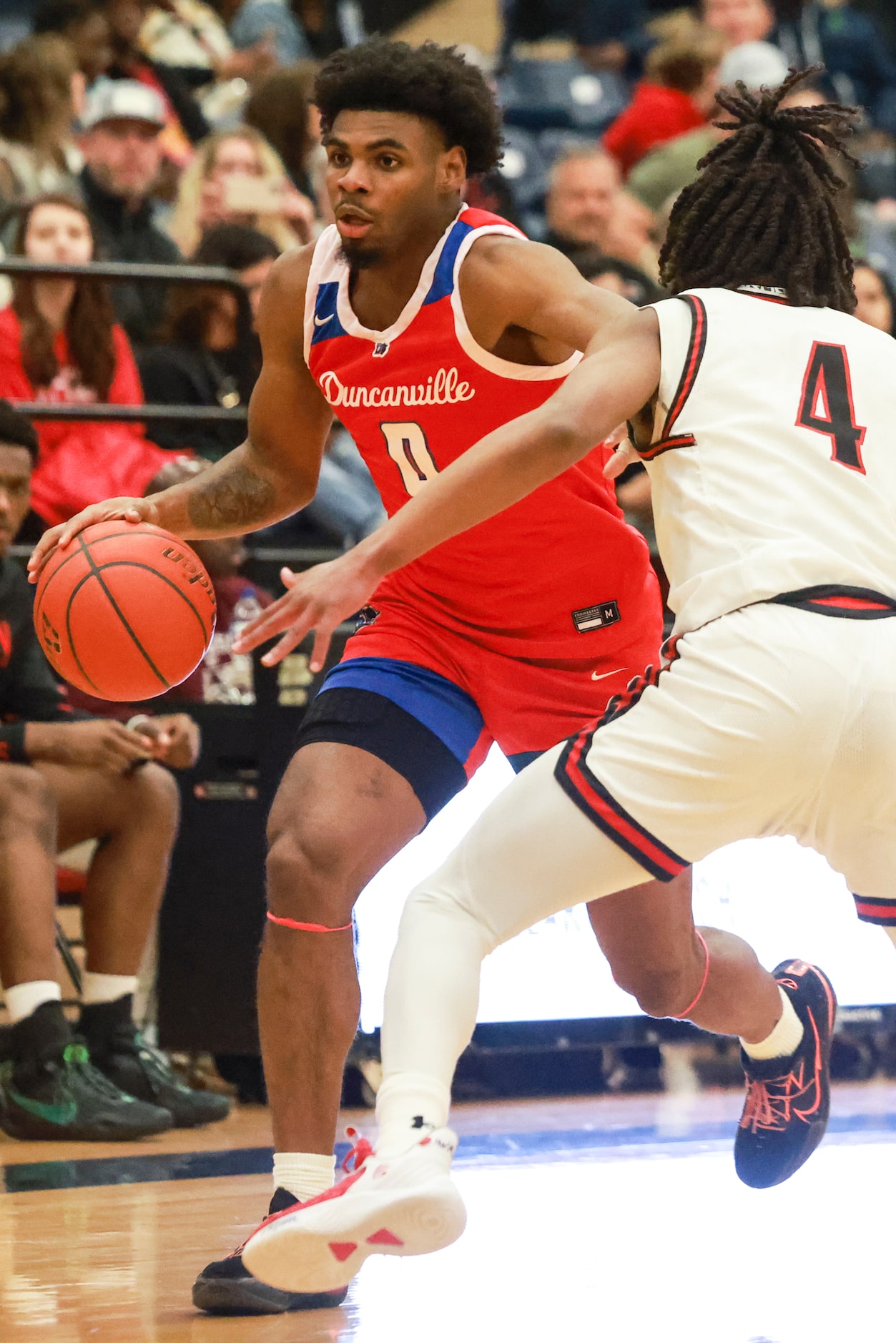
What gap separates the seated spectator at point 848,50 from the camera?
38.3ft

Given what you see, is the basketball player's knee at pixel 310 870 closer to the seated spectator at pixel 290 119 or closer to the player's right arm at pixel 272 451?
the player's right arm at pixel 272 451

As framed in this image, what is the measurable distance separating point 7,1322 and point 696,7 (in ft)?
37.6

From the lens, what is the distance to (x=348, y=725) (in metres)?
3.09

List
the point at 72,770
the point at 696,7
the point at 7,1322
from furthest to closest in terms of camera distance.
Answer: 1. the point at 696,7
2. the point at 72,770
3. the point at 7,1322

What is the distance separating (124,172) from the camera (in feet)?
23.5

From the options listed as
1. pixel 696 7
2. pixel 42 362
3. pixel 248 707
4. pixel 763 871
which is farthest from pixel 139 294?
pixel 696 7

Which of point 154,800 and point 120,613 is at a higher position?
point 120,613

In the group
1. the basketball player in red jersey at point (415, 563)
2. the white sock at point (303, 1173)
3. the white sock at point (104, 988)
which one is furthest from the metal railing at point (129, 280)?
the white sock at point (303, 1173)

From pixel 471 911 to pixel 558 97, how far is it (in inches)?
374

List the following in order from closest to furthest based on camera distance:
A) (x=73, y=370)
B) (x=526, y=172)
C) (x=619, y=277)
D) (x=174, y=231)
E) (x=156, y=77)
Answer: (x=73, y=370)
(x=619, y=277)
(x=174, y=231)
(x=156, y=77)
(x=526, y=172)

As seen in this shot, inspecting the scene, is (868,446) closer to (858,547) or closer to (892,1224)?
(858,547)

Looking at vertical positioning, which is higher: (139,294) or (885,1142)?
(139,294)

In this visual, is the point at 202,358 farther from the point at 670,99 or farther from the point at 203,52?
the point at 670,99

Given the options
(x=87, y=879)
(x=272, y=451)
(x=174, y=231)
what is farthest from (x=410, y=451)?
(x=174, y=231)
